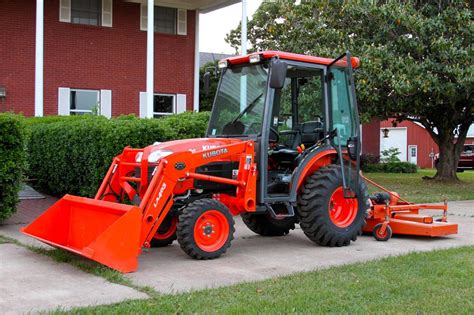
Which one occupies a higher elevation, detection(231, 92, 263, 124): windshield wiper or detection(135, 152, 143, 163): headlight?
detection(231, 92, 263, 124): windshield wiper

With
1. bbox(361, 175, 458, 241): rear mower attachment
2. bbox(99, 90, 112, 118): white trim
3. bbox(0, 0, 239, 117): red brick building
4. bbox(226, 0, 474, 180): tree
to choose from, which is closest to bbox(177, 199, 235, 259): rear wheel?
bbox(361, 175, 458, 241): rear mower attachment

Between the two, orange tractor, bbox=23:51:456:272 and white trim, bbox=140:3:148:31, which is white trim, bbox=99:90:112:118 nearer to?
white trim, bbox=140:3:148:31

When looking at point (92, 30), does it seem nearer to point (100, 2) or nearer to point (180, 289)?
point (100, 2)

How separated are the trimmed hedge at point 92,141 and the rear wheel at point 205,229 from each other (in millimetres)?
3452

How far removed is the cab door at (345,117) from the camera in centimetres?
845

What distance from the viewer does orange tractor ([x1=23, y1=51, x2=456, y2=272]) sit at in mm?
6953

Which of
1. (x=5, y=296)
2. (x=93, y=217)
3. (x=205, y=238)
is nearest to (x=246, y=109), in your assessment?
(x=205, y=238)

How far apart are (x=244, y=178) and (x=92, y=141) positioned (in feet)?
13.0

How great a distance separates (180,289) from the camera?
5.97m

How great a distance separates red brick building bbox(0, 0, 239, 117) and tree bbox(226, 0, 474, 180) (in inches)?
143

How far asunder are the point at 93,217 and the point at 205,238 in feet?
4.36

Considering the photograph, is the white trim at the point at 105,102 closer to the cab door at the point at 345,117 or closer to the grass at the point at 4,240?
the grass at the point at 4,240

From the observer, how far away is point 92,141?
10.6 m

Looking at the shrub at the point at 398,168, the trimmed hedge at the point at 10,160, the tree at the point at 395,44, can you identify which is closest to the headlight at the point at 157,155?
the trimmed hedge at the point at 10,160
